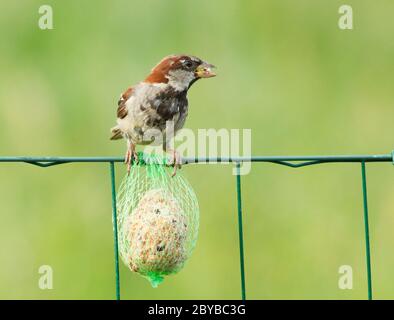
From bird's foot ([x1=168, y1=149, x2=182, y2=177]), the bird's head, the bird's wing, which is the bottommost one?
bird's foot ([x1=168, y1=149, x2=182, y2=177])

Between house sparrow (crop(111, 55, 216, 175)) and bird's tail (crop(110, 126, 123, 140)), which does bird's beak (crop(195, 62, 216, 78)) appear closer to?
house sparrow (crop(111, 55, 216, 175))

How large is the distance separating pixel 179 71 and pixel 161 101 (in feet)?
0.48

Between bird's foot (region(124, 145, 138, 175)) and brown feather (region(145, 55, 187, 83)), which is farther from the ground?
brown feather (region(145, 55, 187, 83))

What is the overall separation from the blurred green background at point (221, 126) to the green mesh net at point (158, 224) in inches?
66.3

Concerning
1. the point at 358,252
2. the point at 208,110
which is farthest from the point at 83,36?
the point at 358,252

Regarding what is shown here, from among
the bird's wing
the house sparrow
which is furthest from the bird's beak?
the bird's wing

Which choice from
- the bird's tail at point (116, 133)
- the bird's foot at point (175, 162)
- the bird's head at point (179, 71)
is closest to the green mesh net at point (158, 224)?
the bird's foot at point (175, 162)

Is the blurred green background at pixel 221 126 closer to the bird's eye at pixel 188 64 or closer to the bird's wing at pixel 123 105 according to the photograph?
the bird's wing at pixel 123 105

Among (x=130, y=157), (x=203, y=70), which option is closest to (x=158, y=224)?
(x=130, y=157)

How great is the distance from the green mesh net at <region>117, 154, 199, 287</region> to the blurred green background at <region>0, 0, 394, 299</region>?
1.68m

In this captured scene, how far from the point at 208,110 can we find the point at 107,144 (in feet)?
2.19

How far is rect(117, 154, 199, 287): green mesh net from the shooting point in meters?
5.32

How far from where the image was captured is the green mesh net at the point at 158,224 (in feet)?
Answer: 17.5

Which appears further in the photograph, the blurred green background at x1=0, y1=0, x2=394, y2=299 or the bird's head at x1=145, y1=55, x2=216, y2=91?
the blurred green background at x1=0, y1=0, x2=394, y2=299
